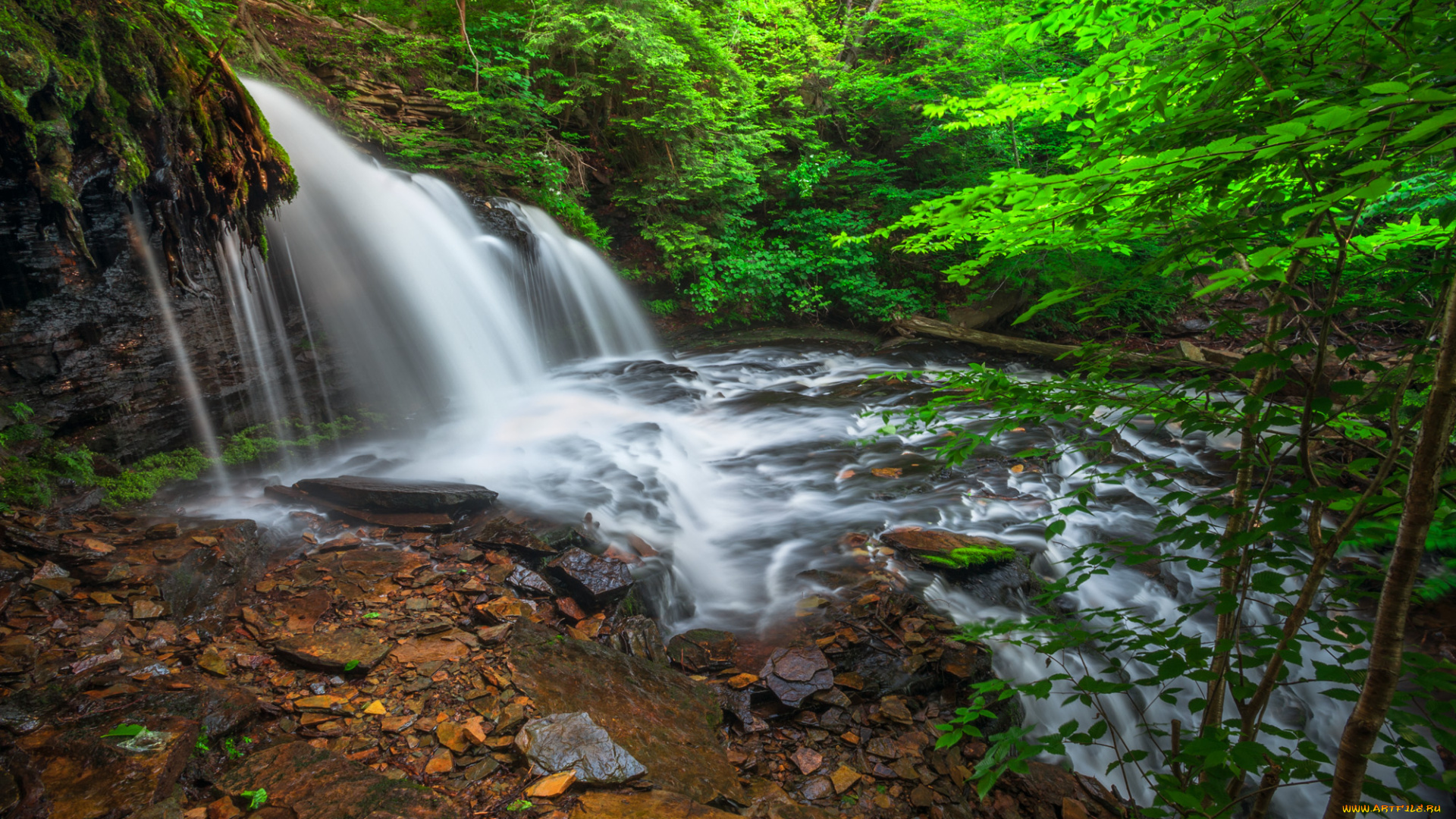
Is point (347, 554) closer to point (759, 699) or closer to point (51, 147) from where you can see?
point (759, 699)

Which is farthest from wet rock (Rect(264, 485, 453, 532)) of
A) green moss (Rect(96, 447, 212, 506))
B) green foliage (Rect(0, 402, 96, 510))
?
green foliage (Rect(0, 402, 96, 510))

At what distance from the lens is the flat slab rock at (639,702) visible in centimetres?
248

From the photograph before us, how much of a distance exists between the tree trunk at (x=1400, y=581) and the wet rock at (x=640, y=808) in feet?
5.80

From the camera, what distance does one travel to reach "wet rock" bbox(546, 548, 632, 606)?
3.66 metres

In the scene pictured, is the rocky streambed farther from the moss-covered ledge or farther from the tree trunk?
the moss-covered ledge

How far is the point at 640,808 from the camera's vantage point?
84.2 inches

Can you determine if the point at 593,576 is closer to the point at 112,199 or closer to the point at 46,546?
the point at 46,546

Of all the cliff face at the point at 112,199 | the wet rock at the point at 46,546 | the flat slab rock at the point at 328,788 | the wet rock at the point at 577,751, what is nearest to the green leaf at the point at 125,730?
the flat slab rock at the point at 328,788

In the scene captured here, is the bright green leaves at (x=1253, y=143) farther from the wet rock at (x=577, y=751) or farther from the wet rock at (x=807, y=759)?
the wet rock at (x=807, y=759)

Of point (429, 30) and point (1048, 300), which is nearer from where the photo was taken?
point (1048, 300)

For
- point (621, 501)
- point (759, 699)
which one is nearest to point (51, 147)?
point (621, 501)

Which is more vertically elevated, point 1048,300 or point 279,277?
point 279,277

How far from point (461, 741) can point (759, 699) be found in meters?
1.47

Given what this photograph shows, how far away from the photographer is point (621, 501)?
5418mm
